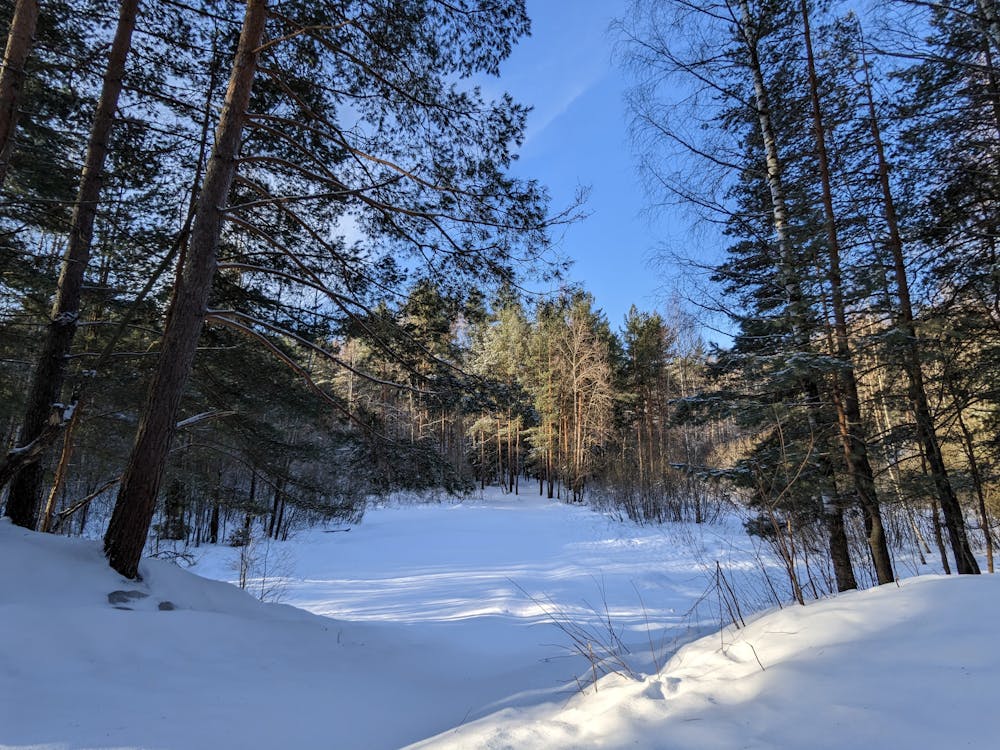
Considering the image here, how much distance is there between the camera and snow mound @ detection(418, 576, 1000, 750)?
4.91ft

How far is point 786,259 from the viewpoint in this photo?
5.14m

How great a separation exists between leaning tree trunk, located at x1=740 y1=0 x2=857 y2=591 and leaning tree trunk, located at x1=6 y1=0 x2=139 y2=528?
7.27m

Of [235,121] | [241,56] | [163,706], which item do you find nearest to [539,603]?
[163,706]

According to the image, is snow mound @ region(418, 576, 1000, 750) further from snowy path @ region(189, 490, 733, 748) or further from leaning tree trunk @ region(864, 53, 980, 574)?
leaning tree trunk @ region(864, 53, 980, 574)

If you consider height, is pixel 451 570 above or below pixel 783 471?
below

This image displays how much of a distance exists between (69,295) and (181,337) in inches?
78.9

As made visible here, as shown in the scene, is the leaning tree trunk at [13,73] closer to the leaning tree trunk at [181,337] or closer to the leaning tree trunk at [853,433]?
the leaning tree trunk at [181,337]

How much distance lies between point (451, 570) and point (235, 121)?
7940mm

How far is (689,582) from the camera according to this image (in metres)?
7.32

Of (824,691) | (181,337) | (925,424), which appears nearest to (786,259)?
(925,424)

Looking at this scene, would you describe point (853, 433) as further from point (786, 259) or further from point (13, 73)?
point (13, 73)

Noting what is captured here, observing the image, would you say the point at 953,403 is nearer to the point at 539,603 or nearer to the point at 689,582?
the point at 689,582

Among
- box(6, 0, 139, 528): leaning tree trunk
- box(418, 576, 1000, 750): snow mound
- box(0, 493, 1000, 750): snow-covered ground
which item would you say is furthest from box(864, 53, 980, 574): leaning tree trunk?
box(6, 0, 139, 528): leaning tree trunk

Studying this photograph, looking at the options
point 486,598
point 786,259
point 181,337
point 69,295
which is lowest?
point 486,598
